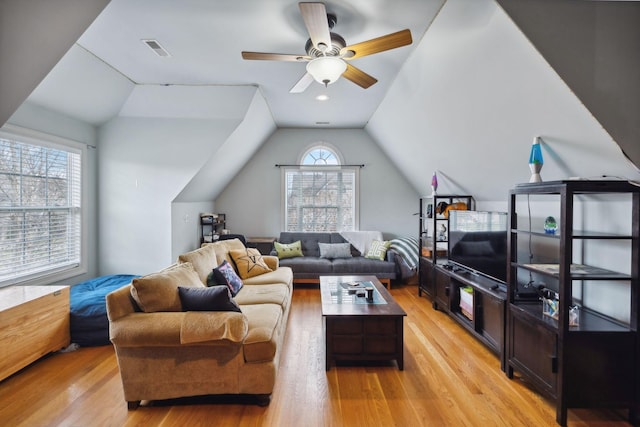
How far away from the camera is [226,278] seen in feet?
10.3

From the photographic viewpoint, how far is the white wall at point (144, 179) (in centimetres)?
411

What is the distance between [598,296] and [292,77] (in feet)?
11.4

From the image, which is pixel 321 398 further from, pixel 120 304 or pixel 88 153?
pixel 88 153

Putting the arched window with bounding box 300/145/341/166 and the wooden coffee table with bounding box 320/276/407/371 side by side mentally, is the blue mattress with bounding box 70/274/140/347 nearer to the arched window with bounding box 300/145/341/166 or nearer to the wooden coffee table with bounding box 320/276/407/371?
the wooden coffee table with bounding box 320/276/407/371

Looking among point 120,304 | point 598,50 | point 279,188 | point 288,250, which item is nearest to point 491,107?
point 598,50

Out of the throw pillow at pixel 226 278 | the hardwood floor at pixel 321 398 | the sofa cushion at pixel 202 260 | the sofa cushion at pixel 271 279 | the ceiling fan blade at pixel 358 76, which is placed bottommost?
the hardwood floor at pixel 321 398

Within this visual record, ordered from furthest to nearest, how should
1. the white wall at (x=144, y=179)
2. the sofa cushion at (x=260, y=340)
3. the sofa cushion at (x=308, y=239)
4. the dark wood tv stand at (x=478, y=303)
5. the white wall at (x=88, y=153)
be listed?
the sofa cushion at (x=308, y=239) < the white wall at (x=144, y=179) < the white wall at (x=88, y=153) < the dark wood tv stand at (x=478, y=303) < the sofa cushion at (x=260, y=340)

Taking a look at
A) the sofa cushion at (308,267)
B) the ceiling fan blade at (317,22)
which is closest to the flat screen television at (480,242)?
the sofa cushion at (308,267)

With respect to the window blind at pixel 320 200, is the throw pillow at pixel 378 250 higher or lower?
lower

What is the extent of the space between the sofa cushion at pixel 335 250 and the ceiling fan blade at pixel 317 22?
146 inches

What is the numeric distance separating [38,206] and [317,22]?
360 cm

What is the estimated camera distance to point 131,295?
7.07 feet

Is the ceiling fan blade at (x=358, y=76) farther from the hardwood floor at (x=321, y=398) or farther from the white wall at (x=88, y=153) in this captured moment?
the white wall at (x=88, y=153)

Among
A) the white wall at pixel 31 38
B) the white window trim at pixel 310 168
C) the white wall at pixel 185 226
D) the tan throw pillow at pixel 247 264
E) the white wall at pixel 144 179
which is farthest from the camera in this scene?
the white window trim at pixel 310 168
